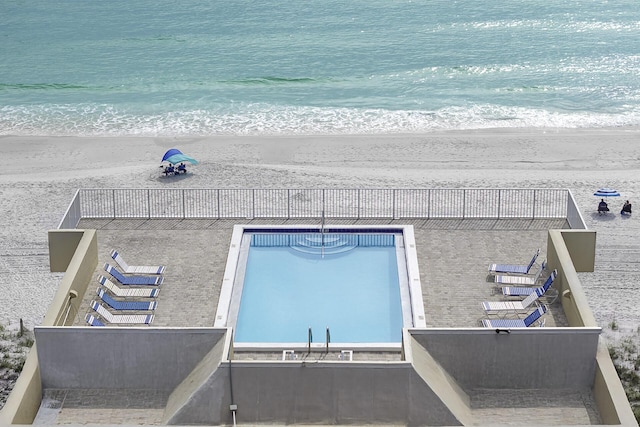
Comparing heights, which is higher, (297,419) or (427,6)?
(427,6)

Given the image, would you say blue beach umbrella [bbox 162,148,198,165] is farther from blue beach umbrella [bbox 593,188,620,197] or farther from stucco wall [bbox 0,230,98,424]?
blue beach umbrella [bbox 593,188,620,197]

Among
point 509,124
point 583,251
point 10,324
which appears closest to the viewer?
point 583,251

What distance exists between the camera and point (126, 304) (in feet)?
75.2

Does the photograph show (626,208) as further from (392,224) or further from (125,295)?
(125,295)

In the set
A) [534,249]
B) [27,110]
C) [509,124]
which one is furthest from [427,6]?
[534,249]

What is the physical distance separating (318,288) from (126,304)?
425 centimetres

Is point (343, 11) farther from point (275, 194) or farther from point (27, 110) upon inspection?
point (275, 194)

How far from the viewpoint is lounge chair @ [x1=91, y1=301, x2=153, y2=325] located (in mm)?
22266

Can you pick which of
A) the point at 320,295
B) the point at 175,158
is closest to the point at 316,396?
the point at 320,295

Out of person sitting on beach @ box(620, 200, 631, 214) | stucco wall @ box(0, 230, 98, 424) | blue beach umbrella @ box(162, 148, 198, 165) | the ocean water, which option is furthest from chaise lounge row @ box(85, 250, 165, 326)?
the ocean water

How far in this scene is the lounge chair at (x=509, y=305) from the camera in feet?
73.7

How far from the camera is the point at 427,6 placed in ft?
227

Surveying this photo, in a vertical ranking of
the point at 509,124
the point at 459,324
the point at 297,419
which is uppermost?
the point at 509,124

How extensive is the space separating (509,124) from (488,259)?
76.0ft
